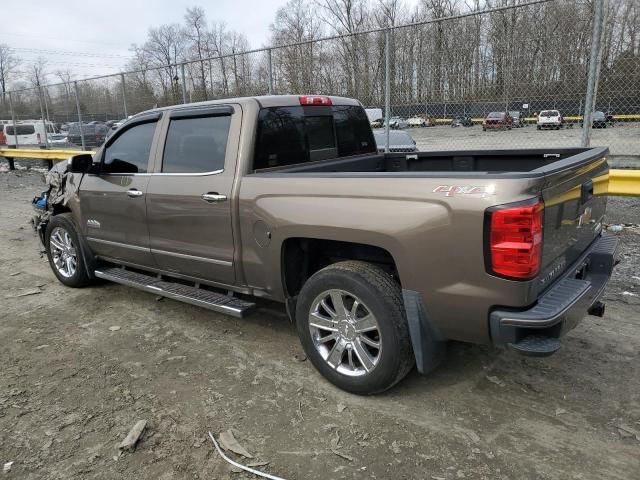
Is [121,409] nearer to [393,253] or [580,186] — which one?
[393,253]

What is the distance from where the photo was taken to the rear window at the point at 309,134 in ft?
12.2

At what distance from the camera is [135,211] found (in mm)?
4422

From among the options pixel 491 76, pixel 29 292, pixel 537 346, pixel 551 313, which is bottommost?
pixel 29 292

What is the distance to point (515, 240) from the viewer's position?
2.44 meters

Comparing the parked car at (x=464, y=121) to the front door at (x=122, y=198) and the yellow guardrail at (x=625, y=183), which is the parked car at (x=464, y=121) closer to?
the yellow guardrail at (x=625, y=183)

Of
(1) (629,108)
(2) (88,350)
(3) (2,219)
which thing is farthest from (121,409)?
(3) (2,219)

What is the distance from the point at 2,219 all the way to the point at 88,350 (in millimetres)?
7259

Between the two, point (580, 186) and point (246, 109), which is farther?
point (246, 109)

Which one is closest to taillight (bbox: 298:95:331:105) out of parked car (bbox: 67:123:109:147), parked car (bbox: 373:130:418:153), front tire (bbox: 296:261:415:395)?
front tire (bbox: 296:261:415:395)

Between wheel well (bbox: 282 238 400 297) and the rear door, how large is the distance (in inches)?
19.2

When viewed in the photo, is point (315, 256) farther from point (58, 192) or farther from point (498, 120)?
point (498, 120)

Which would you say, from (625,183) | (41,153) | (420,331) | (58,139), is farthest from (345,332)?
(58,139)

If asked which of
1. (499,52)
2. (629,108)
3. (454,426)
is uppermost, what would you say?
(499,52)

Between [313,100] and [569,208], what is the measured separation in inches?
86.1
